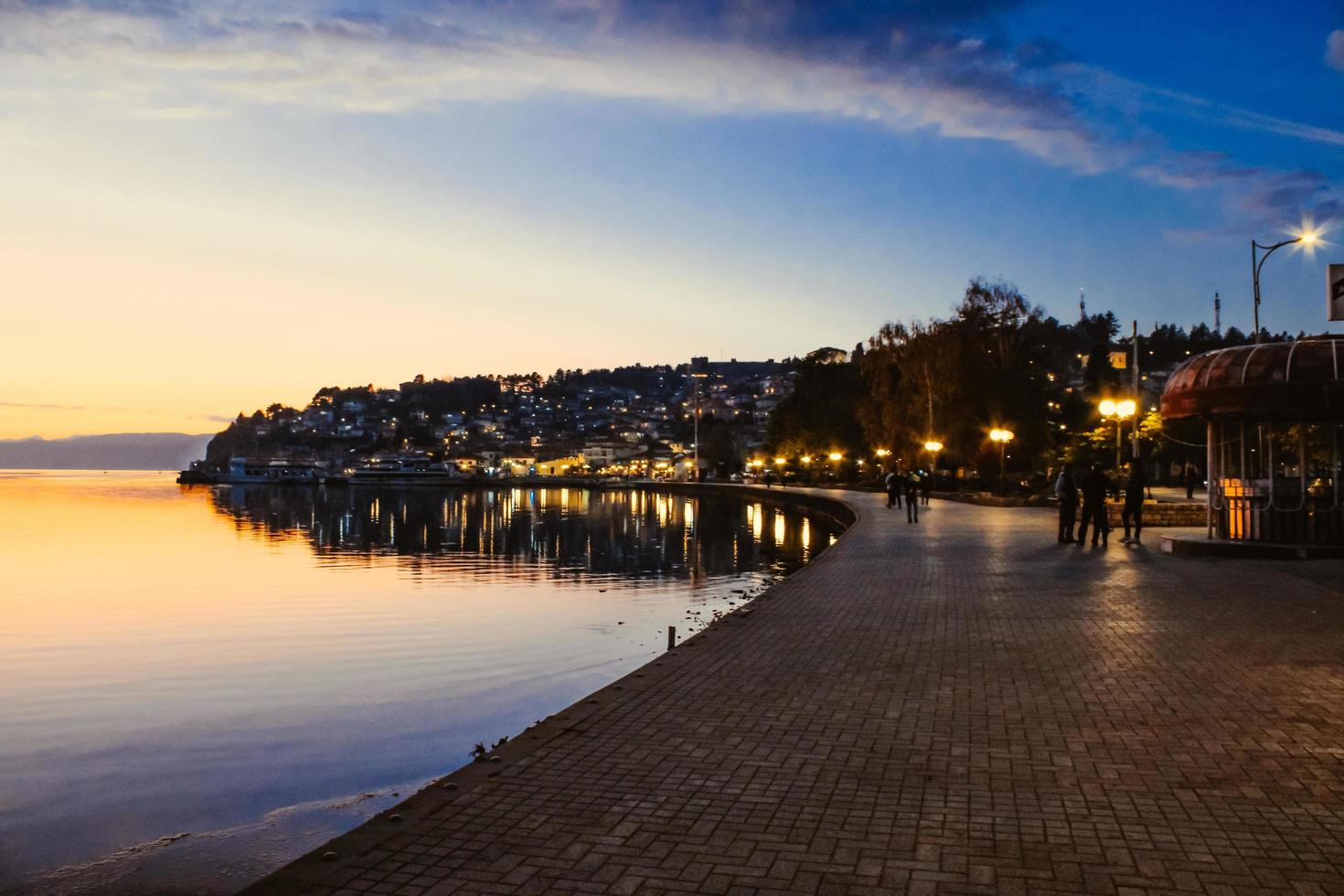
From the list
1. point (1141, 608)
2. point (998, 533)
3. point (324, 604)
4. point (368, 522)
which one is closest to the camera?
point (1141, 608)

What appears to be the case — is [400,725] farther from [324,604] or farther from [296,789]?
[324,604]

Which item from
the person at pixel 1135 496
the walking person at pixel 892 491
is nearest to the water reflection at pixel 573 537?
the walking person at pixel 892 491

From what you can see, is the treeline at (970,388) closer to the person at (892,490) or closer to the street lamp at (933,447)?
the street lamp at (933,447)

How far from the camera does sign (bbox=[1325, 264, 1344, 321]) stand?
11.9 meters

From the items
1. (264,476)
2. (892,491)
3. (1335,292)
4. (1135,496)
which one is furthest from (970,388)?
(264,476)

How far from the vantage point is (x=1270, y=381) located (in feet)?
57.2

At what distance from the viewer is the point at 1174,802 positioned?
5.19 m

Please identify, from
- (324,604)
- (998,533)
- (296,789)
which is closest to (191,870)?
(296,789)

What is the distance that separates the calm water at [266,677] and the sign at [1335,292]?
8764 mm

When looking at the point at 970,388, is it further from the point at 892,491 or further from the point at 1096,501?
the point at 1096,501

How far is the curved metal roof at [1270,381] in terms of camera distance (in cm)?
1702

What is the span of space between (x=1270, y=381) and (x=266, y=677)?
15.8m

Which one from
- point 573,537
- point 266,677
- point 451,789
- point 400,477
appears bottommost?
point 266,677

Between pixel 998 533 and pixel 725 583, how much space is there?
735 cm
